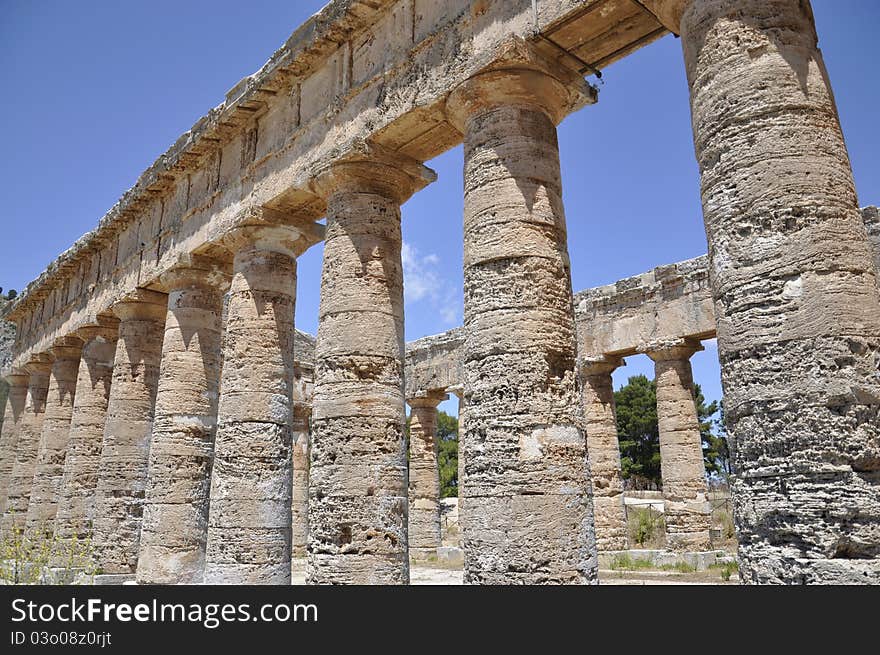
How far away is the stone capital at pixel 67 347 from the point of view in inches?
699

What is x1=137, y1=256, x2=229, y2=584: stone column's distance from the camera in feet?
36.4

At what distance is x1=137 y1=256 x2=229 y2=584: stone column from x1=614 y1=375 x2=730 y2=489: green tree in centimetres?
2796

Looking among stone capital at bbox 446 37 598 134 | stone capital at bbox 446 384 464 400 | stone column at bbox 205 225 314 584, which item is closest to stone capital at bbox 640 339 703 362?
stone capital at bbox 446 384 464 400

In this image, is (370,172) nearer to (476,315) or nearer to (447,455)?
(476,315)

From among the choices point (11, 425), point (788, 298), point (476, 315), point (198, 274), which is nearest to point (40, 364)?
point (11, 425)

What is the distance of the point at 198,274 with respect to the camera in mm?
12680

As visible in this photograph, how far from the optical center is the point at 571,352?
694 centimetres

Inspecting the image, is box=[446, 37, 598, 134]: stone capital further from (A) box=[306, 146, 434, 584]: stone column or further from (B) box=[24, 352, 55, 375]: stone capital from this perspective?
(B) box=[24, 352, 55, 375]: stone capital

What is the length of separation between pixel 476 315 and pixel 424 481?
578 inches

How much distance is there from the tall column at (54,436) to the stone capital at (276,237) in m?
8.91

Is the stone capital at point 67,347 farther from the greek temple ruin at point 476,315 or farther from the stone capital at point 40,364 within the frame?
the stone capital at point 40,364

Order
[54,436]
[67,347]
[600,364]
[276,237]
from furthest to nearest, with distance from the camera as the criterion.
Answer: [67,347] < [600,364] < [54,436] < [276,237]

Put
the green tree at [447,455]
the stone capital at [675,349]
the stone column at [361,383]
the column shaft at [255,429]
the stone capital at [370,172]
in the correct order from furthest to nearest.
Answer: the green tree at [447,455] < the stone capital at [675,349] < the column shaft at [255,429] < the stone capital at [370,172] < the stone column at [361,383]

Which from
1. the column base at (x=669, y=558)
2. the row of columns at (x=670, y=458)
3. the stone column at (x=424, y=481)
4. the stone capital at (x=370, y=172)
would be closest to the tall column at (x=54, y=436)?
the stone column at (x=424, y=481)
